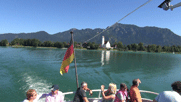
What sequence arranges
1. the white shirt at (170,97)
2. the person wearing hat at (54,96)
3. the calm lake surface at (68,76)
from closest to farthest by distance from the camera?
the white shirt at (170,97) → the person wearing hat at (54,96) → the calm lake surface at (68,76)

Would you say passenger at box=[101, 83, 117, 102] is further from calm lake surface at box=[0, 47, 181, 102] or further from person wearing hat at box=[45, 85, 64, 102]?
calm lake surface at box=[0, 47, 181, 102]

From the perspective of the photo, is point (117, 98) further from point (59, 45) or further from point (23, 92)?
point (59, 45)

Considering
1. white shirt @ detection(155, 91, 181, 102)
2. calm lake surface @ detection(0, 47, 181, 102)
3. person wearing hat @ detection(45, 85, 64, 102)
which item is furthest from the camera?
calm lake surface @ detection(0, 47, 181, 102)

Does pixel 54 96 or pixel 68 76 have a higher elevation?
pixel 54 96

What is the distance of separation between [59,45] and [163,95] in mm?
167406

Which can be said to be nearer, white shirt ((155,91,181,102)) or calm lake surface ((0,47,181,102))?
white shirt ((155,91,181,102))

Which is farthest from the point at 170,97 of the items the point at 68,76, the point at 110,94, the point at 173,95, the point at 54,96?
the point at 68,76

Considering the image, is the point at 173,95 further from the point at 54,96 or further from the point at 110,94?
the point at 54,96

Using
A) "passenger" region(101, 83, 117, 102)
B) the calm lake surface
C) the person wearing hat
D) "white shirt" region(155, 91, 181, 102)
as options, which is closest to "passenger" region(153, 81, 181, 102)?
"white shirt" region(155, 91, 181, 102)

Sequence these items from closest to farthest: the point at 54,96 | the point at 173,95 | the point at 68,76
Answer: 1. the point at 173,95
2. the point at 54,96
3. the point at 68,76

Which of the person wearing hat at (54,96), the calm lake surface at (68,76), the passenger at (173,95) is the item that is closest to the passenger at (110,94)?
the passenger at (173,95)

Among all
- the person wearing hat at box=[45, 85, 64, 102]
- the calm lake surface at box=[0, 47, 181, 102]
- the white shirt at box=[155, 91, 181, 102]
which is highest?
the white shirt at box=[155, 91, 181, 102]

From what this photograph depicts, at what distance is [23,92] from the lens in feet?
34.7

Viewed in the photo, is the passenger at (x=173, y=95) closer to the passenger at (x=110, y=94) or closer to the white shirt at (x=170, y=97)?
the white shirt at (x=170, y=97)
